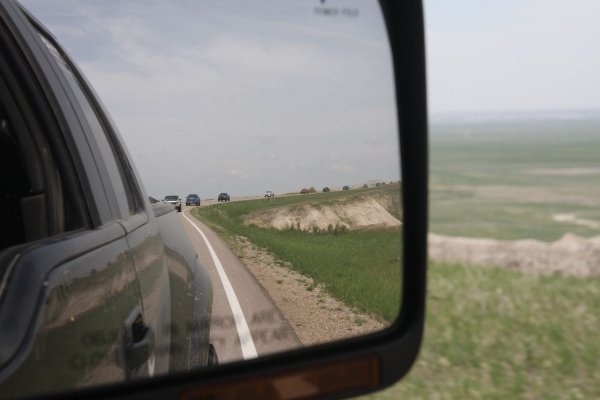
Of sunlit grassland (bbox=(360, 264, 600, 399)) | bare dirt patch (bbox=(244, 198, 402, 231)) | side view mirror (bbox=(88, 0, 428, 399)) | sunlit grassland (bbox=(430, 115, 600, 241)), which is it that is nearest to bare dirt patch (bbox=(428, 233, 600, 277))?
sunlit grassland (bbox=(360, 264, 600, 399))

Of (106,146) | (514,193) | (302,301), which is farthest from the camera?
(514,193)

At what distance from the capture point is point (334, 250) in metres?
1.80

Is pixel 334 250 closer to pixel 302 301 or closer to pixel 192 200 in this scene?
pixel 302 301

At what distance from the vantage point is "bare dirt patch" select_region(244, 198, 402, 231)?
1.73 metres

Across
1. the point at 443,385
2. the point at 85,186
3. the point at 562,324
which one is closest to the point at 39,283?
the point at 85,186

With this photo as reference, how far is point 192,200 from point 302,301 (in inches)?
14.0

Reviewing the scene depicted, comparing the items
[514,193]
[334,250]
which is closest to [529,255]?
[334,250]

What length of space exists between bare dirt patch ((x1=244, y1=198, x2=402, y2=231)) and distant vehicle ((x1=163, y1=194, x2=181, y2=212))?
0.53 ft

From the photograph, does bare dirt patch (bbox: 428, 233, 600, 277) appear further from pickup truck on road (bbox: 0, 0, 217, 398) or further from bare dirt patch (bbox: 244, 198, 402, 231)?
pickup truck on road (bbox: 0, 0, 217, 398)

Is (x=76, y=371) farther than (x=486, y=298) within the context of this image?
No

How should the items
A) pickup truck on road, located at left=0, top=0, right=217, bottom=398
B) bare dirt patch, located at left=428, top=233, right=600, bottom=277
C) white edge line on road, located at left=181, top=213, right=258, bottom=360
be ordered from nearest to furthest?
pickup truck on road, located at left=0, top=0, right=217, bottom=398, white edge line on road, located at left=181, top=213, right=258, bottom=360, bare dirt patch, located at left=428, top=233, right=600, bottom=277

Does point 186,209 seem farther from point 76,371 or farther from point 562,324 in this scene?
point 562,324

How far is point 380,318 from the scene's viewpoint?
6.06ft

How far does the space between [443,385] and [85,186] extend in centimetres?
388
